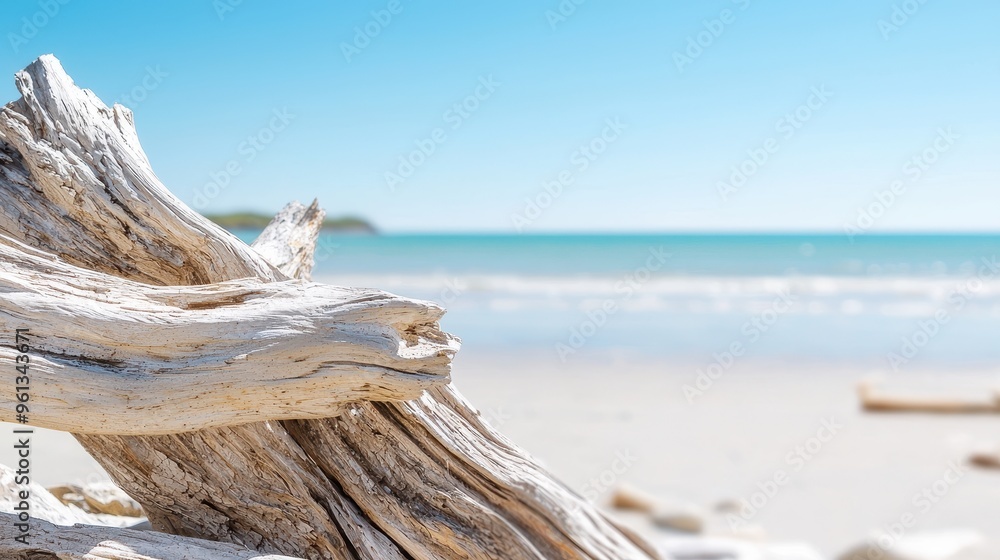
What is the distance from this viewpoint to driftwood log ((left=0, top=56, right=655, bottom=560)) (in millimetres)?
1928

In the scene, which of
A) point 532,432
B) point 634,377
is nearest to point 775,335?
point 634,377

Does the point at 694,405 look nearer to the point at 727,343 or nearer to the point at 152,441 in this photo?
the point at 727,343

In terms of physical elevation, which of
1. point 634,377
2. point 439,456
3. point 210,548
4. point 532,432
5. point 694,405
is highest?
point 634,377

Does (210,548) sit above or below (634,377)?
below

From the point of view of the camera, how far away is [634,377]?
8.19m

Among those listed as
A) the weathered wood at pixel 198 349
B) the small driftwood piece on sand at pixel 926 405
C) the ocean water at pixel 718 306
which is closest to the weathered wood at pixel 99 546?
the weathered wood at pixel 198 349

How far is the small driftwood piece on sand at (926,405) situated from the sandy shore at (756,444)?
154mm

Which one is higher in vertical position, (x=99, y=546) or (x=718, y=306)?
(x=718, y=306)

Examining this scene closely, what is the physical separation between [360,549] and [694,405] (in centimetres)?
552

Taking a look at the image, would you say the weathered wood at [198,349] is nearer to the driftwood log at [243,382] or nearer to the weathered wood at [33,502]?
the driftwood log at [243,382]

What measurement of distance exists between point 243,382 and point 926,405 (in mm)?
7369

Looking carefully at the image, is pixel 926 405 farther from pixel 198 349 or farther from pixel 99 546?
pixel 99 546

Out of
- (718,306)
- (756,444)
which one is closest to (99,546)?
(756,444)

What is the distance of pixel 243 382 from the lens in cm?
194
